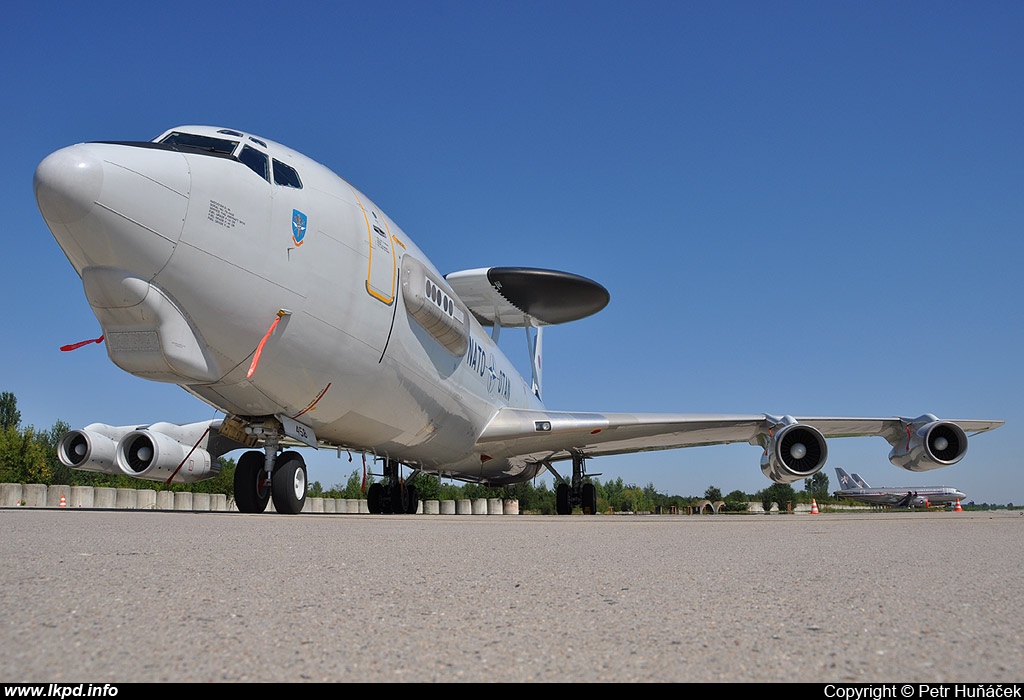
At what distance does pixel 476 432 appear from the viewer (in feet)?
48.6

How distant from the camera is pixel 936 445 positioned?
13.4 m

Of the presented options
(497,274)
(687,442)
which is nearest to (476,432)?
(687,442)

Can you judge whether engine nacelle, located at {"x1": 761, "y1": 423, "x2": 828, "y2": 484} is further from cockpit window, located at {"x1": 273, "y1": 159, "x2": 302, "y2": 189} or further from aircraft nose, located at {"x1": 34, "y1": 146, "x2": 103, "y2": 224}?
aircraft nose, located at {"x1": 34, "y1": 146, "x2": 103, "y2": 224}

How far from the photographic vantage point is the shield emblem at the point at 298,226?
8555mm

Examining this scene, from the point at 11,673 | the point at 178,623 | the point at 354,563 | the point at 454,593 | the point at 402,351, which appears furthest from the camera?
the point at 402,351

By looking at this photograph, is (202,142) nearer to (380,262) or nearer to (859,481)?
(380,262)

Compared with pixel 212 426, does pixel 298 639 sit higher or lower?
lower

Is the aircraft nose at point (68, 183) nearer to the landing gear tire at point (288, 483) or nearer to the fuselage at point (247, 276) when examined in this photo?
the fuselage at point (247, 276)

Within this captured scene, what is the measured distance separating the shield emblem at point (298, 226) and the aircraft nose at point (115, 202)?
1393mm

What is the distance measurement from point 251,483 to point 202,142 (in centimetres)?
439

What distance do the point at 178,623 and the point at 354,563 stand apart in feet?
5.18

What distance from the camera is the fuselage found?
7004 millimetres

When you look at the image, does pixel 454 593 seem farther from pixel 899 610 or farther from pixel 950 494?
pixel 950 494
